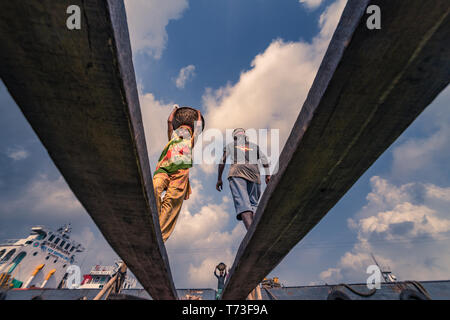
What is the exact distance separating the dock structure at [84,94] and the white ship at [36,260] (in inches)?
1061

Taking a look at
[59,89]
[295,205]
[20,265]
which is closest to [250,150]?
[295,205]

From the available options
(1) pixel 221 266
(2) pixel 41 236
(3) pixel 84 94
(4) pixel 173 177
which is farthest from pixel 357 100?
(2) pixel 41 236

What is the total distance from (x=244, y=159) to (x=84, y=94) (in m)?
3.36

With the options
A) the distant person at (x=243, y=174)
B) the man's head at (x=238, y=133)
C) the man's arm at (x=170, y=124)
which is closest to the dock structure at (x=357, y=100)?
the distant person at (x=243, y=174)

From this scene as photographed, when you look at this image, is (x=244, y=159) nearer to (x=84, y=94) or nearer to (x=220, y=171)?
(x=220, y=171)

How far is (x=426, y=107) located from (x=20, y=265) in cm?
3224

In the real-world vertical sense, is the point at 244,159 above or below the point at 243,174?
above

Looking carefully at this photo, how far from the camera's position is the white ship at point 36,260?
66.3 ft

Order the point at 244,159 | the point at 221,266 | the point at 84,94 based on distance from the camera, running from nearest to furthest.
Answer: the point at 84,94 → the point at 244,159 → the point at 221,266

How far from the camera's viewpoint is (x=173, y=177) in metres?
3.08

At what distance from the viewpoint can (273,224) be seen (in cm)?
130

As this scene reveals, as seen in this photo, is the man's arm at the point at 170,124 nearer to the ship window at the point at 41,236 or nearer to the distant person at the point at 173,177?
the distant person at the point at 173,177

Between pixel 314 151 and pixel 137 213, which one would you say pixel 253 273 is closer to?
pixel 137 213
